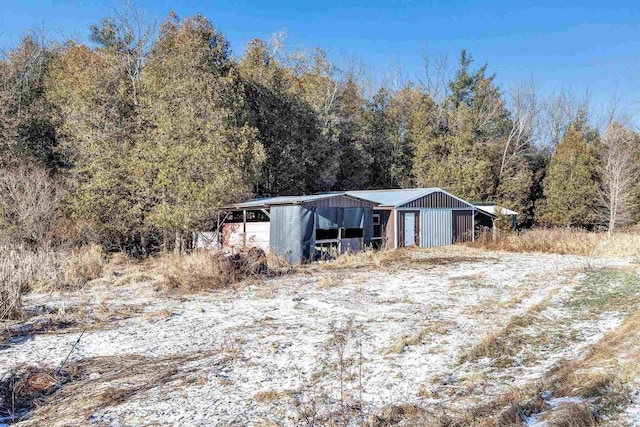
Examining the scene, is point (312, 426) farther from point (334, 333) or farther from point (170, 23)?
point (170, 23)

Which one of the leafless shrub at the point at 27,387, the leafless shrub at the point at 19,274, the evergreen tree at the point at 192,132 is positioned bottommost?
the leafless shrub at the point at 27,387

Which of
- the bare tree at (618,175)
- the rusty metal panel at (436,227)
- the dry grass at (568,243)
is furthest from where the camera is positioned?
the bare tree at (618,175)

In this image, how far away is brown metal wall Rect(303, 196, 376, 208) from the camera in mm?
14891

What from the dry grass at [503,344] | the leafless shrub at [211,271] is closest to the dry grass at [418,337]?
the dry grass at [503,344]

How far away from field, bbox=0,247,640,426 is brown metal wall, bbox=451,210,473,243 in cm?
1240

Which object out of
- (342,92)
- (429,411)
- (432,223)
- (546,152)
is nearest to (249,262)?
(429,411)

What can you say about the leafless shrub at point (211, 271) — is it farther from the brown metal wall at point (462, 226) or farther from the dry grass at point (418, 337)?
the brown metal wall at point (462, 226)

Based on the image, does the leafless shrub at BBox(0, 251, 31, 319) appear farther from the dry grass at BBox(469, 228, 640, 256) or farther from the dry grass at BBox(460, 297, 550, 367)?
the dry grass at BBox(469, 228, 640, 256)

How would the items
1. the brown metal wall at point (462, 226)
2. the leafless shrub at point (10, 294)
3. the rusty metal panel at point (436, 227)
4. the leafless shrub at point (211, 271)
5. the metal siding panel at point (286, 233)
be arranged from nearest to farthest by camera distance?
the leafless shrub at point (10, 294)
the leafless shrub at point (211, 271)
the metal siding panel at point (286, 233)
the rusty metal panel at point (436, 227)
the brown metal wall at point (462, 226)

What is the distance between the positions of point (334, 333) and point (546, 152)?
35038 millimetres

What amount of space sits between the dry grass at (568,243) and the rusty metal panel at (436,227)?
145 cm

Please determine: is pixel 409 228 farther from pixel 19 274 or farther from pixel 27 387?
pixel 27 387

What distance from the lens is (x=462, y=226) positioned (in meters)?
22.1

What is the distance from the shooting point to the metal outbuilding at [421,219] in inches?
753
